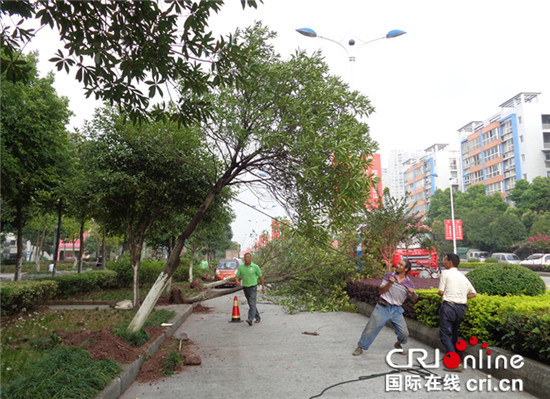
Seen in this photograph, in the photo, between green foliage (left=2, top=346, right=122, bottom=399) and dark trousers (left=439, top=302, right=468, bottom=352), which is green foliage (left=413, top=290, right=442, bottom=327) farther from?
green foliage (left=2, top=346, right=122, bottom=399)

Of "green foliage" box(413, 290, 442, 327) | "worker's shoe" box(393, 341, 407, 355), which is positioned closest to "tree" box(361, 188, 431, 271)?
"green foliage" box(413, 290, 442, 327)

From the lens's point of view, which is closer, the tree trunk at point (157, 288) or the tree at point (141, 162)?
the tree trunk at point (157, 288)

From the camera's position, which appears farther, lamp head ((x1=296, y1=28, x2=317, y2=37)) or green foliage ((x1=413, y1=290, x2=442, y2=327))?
lamp head ((x1=296, y1=28, x2=317, y2=37))

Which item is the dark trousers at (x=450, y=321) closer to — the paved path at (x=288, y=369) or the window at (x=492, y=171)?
the paved path at (x=288, y=369)

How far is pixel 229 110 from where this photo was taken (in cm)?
805

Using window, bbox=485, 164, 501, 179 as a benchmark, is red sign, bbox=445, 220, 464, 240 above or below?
below

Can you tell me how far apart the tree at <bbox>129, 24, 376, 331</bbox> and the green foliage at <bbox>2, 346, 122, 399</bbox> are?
2.38m

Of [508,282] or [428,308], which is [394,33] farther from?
[428,308]

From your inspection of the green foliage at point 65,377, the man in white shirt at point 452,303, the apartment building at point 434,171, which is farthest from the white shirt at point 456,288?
the apartment building at point 434,171

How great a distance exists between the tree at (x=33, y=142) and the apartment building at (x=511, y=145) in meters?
57.3

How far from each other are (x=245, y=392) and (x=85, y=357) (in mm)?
A: 2072

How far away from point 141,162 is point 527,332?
8.98 meters

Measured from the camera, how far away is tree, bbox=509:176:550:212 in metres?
47.7

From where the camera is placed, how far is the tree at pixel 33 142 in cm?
1176
